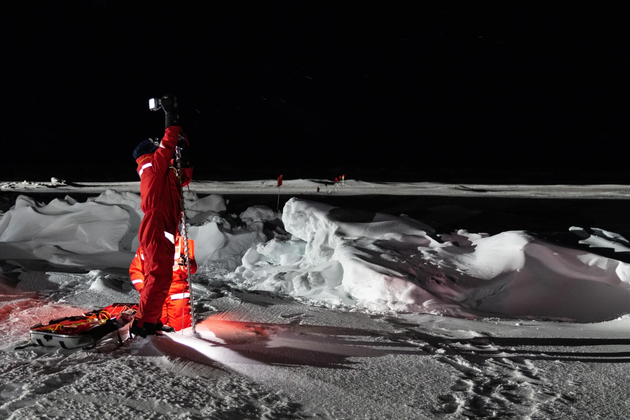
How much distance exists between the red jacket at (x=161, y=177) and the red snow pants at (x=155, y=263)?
2.4 inches

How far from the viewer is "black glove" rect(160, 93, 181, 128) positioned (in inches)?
155

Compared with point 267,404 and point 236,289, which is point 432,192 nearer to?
point 236,289

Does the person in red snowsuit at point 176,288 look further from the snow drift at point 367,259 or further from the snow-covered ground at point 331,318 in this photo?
the snow drift at point 367,259

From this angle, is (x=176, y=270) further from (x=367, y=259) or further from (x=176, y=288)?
(x=367, y=259)

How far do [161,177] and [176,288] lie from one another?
0.85 metres

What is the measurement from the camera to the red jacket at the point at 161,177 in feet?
12.9

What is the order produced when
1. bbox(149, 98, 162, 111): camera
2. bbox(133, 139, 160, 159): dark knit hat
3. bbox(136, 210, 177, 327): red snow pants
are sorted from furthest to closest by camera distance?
1. bbox(133, 139, 160, 159): dark knit hat
2. bbox(149, 98, 162, 111): camera
3. bbox(136, 210, 177, 327): red snow pants

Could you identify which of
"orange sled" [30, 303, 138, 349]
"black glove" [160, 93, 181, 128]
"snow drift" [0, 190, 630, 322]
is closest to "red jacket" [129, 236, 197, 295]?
"orange sled" [30, 303, 138, 349]

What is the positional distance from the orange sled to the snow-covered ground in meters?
0.08

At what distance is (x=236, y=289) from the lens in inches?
231

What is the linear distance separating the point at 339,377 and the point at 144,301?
4.66 feet

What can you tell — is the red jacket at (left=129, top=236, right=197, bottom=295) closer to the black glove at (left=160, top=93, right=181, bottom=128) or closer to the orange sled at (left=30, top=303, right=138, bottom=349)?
the orange sled at (left=30, top=303, right=138, bottom=349)

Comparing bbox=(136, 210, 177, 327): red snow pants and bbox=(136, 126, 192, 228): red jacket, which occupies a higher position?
bbox=(136, 126, 192, 228): red jacket

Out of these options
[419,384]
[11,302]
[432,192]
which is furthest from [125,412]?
[432,192]
